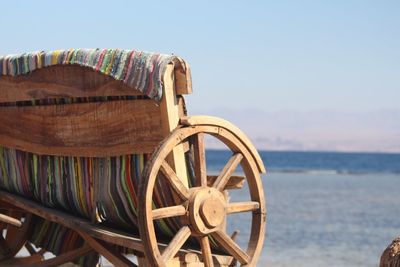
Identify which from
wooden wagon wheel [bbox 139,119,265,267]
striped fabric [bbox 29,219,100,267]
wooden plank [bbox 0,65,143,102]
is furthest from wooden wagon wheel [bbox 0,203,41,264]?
wooden wagon wheel [bbox 139,119,265,267]

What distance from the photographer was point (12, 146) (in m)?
7.22

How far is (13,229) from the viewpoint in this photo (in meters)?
8.10

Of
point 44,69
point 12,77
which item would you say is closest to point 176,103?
point 44,69

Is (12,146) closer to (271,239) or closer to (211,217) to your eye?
(211,217)

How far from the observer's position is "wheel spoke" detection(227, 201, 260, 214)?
6.20 meters

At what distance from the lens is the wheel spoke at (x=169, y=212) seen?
5695mm

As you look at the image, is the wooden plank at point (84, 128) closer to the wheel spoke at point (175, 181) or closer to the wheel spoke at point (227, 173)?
the wheel spoke at point (175, 181)

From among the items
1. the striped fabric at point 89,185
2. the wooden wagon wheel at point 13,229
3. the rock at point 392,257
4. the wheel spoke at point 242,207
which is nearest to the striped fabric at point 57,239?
the wooden wagon wheel at point 13,229

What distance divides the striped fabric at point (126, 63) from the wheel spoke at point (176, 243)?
840 millimetres

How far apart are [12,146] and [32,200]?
1.45ft

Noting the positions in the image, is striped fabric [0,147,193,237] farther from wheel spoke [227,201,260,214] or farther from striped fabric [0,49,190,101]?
striped fabric [0,49,190,101]

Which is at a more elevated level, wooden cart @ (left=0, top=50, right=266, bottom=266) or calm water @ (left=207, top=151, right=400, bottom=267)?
wooden cart @ (left=0, top=50, right=266, bottom=266)

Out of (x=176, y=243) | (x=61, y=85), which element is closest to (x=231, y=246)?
(x=176, y=243)

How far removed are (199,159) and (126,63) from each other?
2.52 feet
